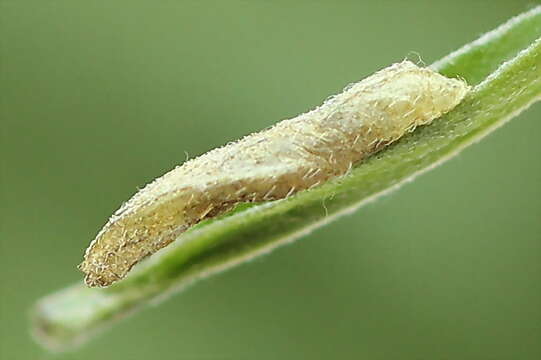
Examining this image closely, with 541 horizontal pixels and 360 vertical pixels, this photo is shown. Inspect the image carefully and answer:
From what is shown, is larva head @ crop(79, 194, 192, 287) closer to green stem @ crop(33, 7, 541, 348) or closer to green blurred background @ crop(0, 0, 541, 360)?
green stem @ crop(33, 7, 541, 348)

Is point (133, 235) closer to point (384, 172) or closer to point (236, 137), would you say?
point (384, 172)

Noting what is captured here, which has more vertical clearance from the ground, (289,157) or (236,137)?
(236,137)

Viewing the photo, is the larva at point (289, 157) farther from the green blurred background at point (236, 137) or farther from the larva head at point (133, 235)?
the green blurred background at point (236, 137)

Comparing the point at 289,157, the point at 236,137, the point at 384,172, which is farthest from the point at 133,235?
the point at 236,137

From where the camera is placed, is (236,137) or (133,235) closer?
(133,235)

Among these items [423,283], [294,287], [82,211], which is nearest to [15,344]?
[82,211]

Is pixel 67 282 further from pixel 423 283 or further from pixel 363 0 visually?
pixel 363 0
